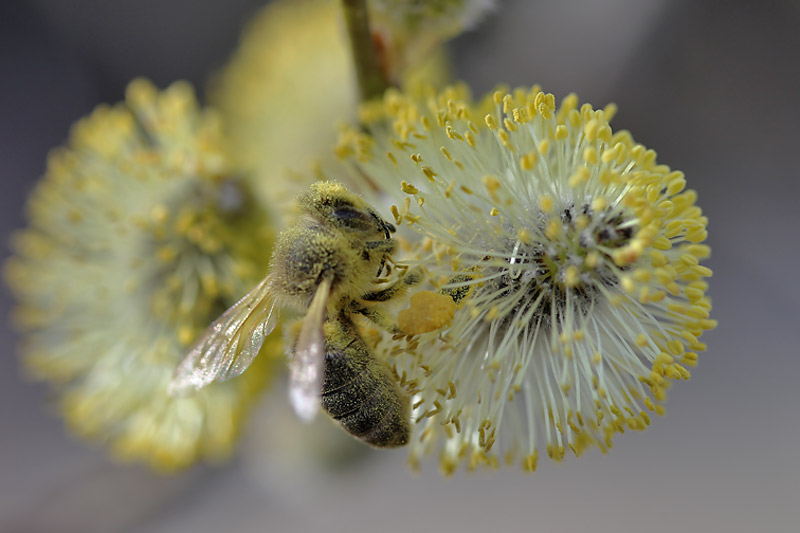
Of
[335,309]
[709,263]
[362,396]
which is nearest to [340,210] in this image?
[335,309]

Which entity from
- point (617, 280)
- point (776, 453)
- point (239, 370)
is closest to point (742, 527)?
point (776, 453)

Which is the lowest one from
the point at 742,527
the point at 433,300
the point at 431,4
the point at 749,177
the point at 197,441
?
the point at 742,527

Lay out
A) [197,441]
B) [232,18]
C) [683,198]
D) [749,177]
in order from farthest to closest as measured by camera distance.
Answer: [232,18], [749,177], [197,441], [683,198]

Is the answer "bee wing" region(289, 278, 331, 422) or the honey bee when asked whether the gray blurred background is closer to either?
the honey bee

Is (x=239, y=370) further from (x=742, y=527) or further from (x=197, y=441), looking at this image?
(x=742, y=527)

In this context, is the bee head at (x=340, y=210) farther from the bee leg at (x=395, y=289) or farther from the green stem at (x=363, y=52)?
the green stem at (x=363, y=52)

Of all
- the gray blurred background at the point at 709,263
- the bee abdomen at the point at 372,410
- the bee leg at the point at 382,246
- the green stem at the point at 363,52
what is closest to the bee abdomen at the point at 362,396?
the bee abdomen at the point at 372,410
